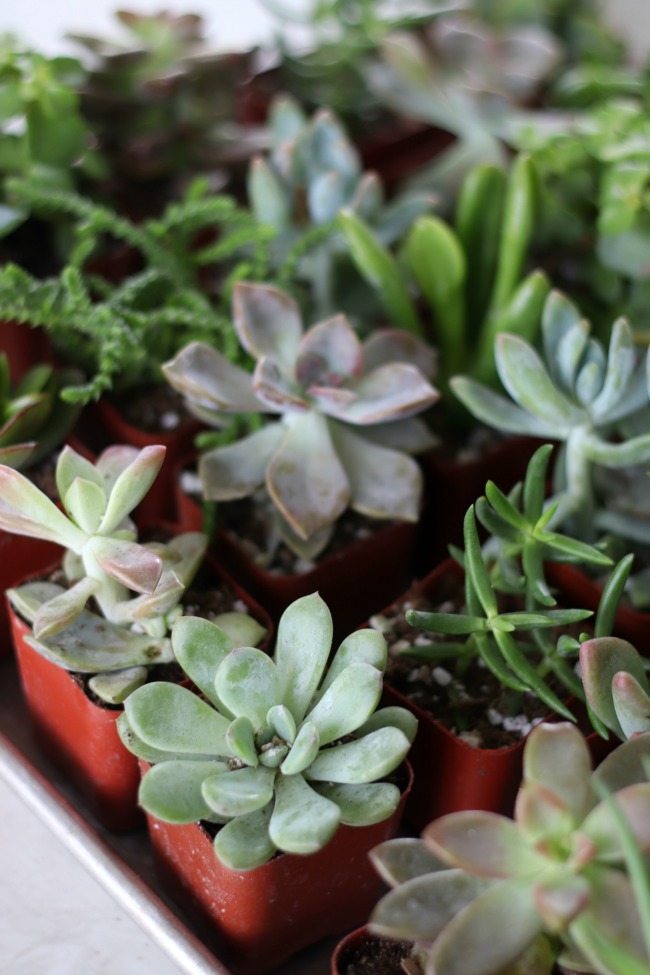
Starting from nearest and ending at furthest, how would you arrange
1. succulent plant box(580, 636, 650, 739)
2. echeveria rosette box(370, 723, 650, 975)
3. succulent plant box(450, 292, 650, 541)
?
echeveria rosette box(370, 723, 650, 975)
succulent plant box(580, 636, 650, 739)
succulent plant box(450, 292, 650, 541)

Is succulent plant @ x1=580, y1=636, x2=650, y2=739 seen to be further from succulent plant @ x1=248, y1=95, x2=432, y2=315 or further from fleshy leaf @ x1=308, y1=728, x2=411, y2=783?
succulent plant @ x1=248, y1=95, x2=432, y2=315

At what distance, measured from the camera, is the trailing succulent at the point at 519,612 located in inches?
24.1

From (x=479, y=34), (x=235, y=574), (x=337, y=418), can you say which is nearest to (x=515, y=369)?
(x=337, y=418)

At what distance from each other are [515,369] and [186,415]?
33cm

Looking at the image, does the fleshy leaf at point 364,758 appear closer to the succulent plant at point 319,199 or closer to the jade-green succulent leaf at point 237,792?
the jade-green succulent leaf at point 237,792

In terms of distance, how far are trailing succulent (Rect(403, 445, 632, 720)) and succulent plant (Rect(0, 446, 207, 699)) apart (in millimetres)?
157

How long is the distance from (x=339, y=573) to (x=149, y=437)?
0.69 feet

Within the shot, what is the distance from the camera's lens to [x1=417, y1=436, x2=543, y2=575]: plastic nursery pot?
2.90 feet

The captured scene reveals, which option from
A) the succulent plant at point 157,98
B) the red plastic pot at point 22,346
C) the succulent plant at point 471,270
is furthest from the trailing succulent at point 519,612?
the succulent plant at point 157,98

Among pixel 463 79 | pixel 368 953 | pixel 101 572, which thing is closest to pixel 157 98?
pixel 463 79

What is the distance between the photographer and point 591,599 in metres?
0.77

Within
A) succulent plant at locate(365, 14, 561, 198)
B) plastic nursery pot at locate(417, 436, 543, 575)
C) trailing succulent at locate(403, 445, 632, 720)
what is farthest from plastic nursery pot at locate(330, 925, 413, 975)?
succulent plant at locate(365, 14, 561, 198)

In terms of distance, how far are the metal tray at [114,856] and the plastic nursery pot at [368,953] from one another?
3.0 inches

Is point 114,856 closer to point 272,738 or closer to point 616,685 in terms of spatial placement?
point 272,738
